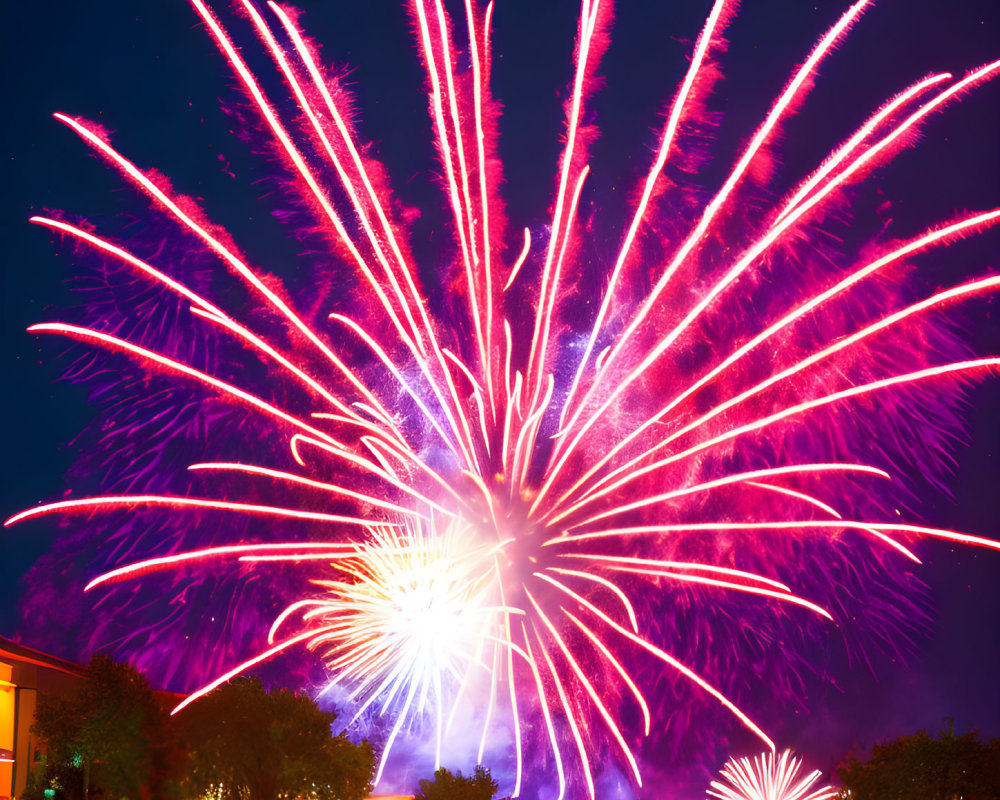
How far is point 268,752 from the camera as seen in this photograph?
2459cm

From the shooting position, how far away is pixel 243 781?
2462 cm

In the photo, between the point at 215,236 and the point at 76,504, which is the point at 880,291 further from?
the point at 76,504

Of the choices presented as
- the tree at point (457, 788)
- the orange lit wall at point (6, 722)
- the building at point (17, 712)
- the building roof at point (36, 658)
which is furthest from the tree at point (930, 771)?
the orange lit wall at point (6, 722)

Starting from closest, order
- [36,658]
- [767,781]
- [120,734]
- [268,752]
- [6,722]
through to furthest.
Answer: [120,734], [268,752], [6,722], [36,658], [767,781]

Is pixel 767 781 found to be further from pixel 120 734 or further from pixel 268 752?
pixel 120 734

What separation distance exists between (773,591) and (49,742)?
67.6 feet

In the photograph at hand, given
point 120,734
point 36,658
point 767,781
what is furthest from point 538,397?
point 767,781

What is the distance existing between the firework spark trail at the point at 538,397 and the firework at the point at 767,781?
1210 centimetres

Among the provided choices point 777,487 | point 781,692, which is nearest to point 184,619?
point 777,487

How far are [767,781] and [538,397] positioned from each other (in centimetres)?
2275

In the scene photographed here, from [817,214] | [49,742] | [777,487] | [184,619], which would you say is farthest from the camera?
[49,742]

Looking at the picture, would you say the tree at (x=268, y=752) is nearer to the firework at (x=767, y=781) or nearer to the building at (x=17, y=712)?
the building at (x=17, y=712)

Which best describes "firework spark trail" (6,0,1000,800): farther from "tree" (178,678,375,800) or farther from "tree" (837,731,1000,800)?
"tree" (837,731,1000,800)

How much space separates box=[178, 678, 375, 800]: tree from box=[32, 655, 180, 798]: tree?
2.95 ft
